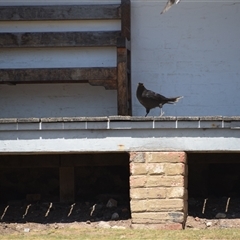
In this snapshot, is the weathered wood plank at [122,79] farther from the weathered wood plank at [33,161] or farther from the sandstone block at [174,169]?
the sandstone block at [174,169]

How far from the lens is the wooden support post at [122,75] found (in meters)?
12.8

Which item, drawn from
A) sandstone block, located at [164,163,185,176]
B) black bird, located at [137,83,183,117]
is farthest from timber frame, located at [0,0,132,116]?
sandstone block, located at [164,163,185,176]

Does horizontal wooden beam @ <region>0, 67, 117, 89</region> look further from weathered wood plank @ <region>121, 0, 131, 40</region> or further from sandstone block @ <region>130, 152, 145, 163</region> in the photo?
sandstone block @ <region>130, 152, 145, 163</region>

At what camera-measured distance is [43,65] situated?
44.5ft

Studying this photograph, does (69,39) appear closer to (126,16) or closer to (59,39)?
(59,39)

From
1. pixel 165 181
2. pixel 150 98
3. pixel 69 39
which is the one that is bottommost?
pixel 165 181

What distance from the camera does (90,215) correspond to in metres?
11.8

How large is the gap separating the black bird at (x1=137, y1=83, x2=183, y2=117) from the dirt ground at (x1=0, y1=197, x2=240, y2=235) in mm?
1395

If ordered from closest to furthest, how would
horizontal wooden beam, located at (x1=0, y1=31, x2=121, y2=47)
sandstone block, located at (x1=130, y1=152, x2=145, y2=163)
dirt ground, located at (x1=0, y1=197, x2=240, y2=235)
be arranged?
sandstone block, located at (x1=130, y1=152, x2=145, y2=163) → dirt ground, located at (x1=0, y1=197, x2=240, y2=235) → horizontal wooden beam, located at (x1=0, y1=31, x2=121, y2=47)

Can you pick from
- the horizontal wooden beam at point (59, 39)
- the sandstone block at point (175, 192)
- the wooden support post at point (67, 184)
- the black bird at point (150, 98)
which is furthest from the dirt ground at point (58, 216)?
the horizontal wooden beam at point (59, 39)

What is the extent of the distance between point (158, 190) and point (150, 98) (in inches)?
70.0

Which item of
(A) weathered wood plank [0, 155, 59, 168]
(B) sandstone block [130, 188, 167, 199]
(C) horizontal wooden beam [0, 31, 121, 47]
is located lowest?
(B) sandstone block [130, 188, 167, 199]

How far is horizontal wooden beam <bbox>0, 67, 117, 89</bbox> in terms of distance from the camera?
42.3 ft

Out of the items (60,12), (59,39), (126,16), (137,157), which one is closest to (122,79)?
(126,16)
